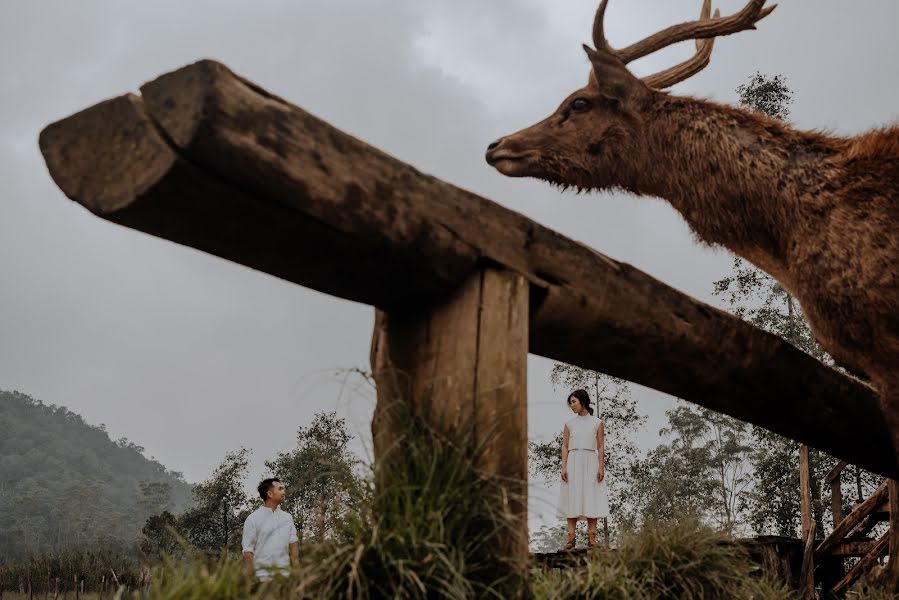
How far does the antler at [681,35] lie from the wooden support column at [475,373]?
294 centimetres

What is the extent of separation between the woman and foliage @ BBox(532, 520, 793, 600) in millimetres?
3848

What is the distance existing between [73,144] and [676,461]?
3224cm

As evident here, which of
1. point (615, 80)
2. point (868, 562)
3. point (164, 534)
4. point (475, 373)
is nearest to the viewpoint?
point (475, 373)

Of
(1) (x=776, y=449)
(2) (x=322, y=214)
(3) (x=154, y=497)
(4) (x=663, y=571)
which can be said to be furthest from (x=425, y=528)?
(3) (x=154, y=497)

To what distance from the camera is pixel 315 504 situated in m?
2.23

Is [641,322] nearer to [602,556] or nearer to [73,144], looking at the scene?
[602,556]

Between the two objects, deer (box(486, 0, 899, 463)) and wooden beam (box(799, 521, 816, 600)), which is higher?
deer (box(486, 0, 899, 463))

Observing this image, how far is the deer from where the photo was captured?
136 inches

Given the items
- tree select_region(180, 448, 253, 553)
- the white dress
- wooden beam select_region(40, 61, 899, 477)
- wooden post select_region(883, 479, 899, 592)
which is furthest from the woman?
tree select_region(180, 448, 253, 553)

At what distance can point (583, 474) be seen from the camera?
7152 millimetres

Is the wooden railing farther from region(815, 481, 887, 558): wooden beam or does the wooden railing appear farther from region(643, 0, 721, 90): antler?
region(643, 0, 721, 90): antler

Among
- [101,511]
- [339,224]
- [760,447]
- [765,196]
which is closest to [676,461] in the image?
[760,447]

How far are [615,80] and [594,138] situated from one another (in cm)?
30

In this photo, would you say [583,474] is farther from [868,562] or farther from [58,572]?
[58,572]
